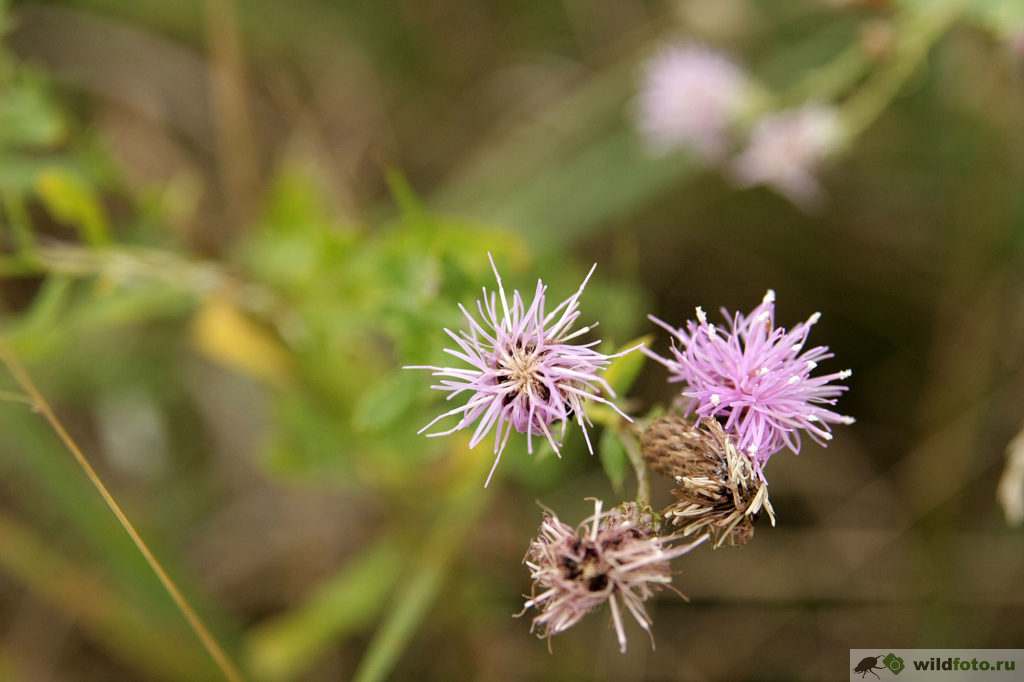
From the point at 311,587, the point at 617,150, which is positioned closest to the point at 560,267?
the point at 617,150

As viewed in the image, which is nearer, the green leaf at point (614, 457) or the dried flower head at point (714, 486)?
the dried flower head at point (714, 486)

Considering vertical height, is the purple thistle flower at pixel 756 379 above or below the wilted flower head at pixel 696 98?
below

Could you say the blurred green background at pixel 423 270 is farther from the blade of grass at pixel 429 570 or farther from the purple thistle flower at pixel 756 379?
the purple thistle flower at pixel 756 379

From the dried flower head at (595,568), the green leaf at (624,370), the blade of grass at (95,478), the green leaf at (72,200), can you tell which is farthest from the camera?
the green leaf at (72,200)

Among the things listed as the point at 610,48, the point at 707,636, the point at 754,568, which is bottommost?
the point at 707,636

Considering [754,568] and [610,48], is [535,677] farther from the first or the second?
[610,48]

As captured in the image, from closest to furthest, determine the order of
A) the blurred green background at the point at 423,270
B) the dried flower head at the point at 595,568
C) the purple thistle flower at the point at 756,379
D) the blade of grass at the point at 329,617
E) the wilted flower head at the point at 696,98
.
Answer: the dried flower head at the point at 595,568 < the purple thistle flower at the point at 756,379 < the blurred green background at the point at 423,270 < the blade of grass at the point at 329,617 < the wilted flower head at the point at 696,98

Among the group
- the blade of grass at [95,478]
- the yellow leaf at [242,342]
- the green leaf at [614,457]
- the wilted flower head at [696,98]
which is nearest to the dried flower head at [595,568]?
the green leaf at [614,457]

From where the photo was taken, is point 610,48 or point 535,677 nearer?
point 535,677
